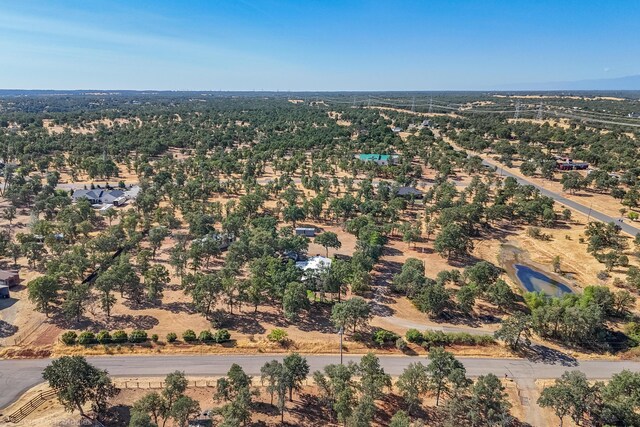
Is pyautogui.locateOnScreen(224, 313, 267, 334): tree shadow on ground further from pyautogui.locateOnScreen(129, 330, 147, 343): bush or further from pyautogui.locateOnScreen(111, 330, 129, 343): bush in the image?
pyautogui.locateOnScreen(111, 330, 129, 343): bush

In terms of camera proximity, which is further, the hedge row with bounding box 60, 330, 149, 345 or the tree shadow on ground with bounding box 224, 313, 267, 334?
the tree shadow on ground with bounding box 224, 313, 267, 334

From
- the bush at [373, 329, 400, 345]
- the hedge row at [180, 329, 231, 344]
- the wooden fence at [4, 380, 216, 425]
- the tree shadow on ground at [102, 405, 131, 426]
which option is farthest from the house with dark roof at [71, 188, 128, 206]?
the bush at [373, 329, 400, 345]

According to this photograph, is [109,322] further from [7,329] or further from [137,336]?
[7,329]

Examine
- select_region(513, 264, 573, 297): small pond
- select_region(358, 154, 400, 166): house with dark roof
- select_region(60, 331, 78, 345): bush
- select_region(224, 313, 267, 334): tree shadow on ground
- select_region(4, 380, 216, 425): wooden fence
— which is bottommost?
select_region(513, 264, 573, 297): small pond

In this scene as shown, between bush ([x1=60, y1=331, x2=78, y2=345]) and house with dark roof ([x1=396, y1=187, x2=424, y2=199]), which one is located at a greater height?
house with dark roof ([x1=396, y1=187, x2=424, y2=199])

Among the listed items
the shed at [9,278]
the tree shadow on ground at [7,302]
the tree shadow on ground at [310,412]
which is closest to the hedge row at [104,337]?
the tree shadow on ground at [7,302]

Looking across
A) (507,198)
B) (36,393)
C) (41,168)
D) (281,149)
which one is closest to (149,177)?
(41,168)

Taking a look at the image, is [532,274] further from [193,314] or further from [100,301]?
[100,301]

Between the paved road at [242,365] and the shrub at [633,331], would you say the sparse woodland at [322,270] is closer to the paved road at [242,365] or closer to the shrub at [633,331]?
the shrub at [633,331]

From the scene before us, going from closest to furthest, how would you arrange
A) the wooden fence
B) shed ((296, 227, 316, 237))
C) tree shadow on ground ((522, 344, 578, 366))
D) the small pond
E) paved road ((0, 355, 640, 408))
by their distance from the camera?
the wooden fence, paved road ((0, 355, 640, 408)), tree shadow on ground ((522, 344, 578, 366)), the small pond, shed ((296, 227, 316, 237))
